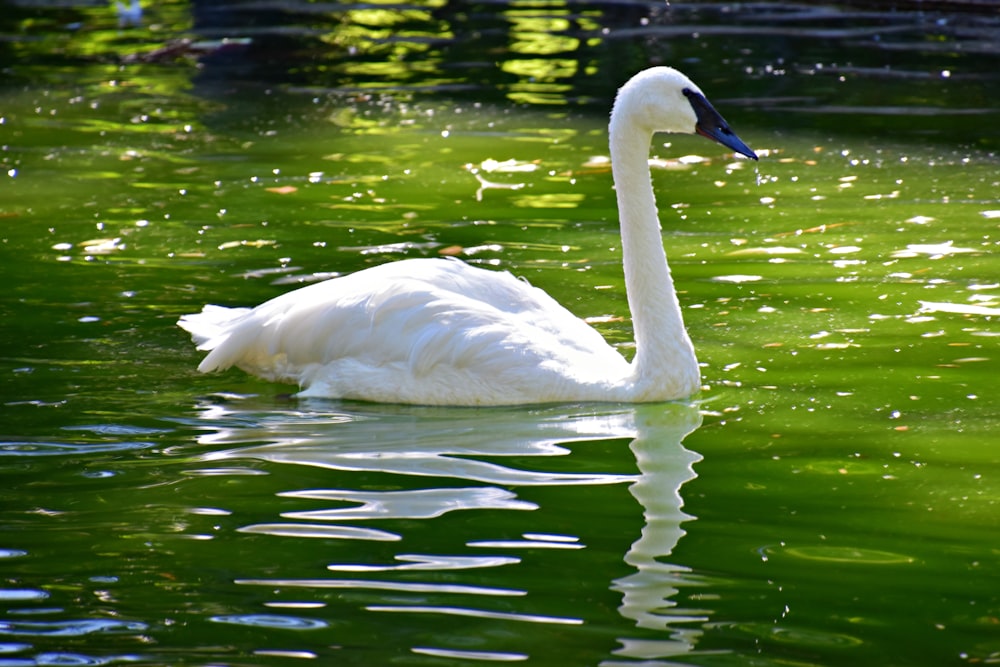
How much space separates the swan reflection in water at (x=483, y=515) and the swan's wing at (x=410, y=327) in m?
0.22

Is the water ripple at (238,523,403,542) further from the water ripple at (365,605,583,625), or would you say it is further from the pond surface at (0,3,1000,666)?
the water ripple at (365,605,583,625)

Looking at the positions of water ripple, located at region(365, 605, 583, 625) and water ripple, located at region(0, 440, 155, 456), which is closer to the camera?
water ripple, located at region(365, 605, 583, 625)

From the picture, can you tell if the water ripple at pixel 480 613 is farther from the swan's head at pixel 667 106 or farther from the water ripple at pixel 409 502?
the swan's head at pixel 667 106

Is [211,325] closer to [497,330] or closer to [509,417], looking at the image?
[497,330]

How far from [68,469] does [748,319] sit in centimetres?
330

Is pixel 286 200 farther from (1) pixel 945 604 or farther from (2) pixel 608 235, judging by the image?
(1) pixel 945 604

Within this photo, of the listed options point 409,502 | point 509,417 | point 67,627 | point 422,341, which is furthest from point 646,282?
point 67,627

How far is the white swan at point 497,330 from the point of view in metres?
6.46

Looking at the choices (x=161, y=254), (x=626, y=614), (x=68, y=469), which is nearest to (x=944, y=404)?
(x=626, y=614)

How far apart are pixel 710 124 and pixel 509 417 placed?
143 centimetres

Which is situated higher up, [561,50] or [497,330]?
[561,50]

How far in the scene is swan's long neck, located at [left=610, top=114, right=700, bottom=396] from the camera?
6.45 meters

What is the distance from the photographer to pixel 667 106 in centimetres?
655

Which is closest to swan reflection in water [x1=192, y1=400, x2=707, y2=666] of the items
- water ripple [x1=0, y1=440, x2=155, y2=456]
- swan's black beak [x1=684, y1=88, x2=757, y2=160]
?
water ripple [x1=0, y1=440, x2=155, y2=456]
